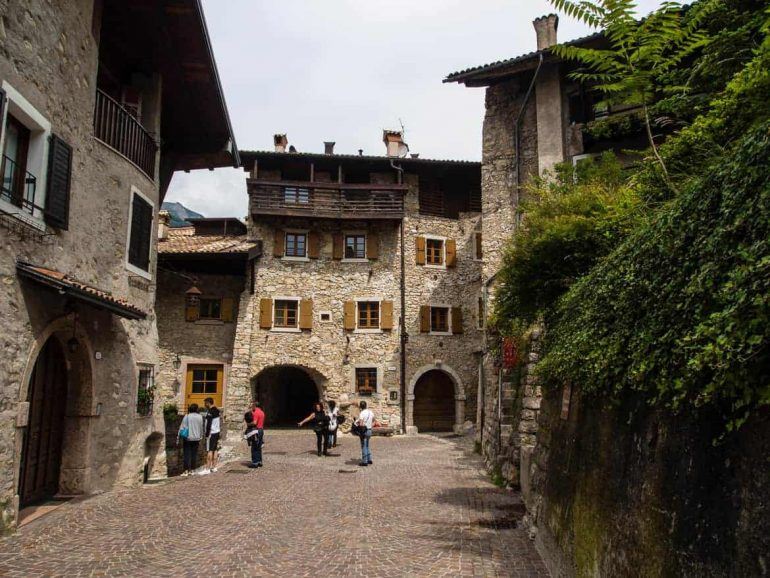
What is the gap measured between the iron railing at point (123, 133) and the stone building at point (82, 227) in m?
0.04

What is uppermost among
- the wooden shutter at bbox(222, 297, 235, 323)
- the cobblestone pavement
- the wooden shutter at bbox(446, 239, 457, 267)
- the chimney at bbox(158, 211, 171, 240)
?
the chimney at bbox(158, 211, 171, 240)

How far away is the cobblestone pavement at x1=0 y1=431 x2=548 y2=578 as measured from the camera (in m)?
5.78

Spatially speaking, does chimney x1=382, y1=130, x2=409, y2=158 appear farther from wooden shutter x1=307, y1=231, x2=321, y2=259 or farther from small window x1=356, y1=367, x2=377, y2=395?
small window x1=356, y1=367, x2=377, y2=395

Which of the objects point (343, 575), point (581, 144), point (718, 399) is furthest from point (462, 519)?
point (581, 144)

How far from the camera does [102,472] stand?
31.2ft

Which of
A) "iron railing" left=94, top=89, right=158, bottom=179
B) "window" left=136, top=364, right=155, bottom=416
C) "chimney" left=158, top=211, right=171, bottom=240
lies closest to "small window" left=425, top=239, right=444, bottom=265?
"chimney" left=158, top=211, right=171, bottom=240

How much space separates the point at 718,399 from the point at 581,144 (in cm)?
1519

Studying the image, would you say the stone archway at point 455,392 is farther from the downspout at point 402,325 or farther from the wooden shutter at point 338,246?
the wooden shutter at point 338,246

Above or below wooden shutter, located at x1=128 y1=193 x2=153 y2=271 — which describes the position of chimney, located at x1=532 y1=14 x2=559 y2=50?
above

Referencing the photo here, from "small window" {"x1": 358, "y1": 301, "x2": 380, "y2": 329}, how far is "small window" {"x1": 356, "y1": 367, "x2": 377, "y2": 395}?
1.84 metres

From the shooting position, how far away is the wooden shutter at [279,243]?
76.7 ft

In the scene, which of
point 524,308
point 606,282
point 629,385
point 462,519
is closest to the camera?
point 629,385

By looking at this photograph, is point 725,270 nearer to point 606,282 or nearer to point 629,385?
point 629,385

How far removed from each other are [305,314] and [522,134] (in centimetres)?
1118
